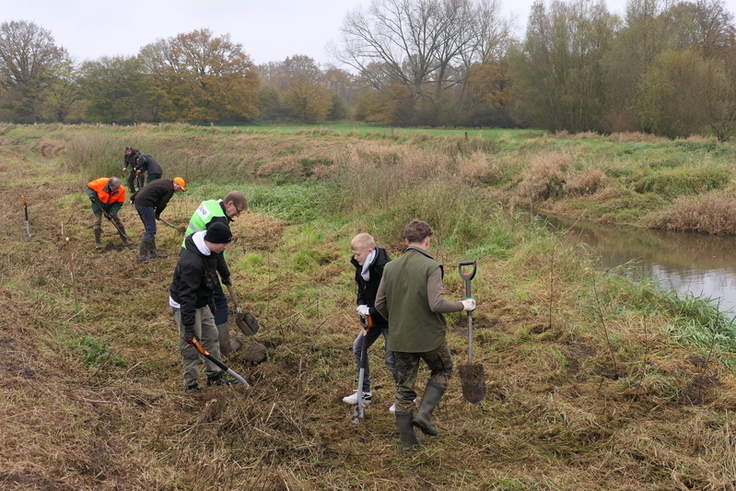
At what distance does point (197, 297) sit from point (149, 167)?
25.9 feet

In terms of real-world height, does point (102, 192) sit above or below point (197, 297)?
above

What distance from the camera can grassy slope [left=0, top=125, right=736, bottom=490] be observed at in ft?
11.6

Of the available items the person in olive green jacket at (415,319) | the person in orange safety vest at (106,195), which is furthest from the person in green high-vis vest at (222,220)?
the person in orange safety vest at (106,195)

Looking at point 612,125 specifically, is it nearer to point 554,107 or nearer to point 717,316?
point 554,107

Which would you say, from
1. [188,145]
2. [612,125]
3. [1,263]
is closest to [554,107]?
[612,125]

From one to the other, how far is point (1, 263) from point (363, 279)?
6.85 m

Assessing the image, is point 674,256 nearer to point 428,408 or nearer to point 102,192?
point 428,408

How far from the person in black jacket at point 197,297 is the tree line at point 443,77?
26510 millimetres

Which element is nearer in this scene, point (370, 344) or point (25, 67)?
point (370, 344)

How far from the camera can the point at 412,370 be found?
12.9ft

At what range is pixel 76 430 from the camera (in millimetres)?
3814

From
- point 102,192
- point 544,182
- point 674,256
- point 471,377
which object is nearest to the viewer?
point 471,377

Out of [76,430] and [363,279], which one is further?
[363,279]

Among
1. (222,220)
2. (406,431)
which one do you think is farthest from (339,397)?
(222,220)
